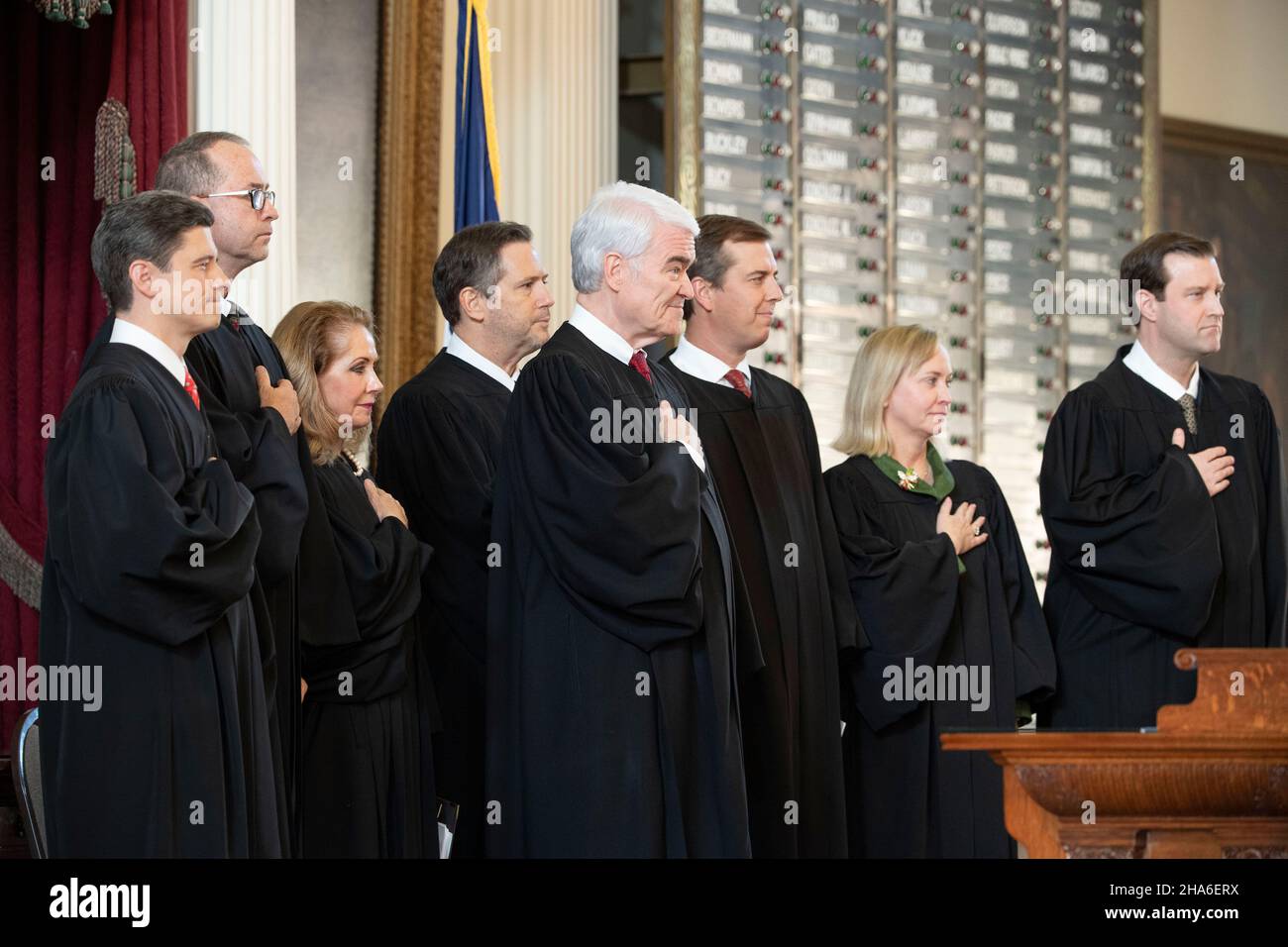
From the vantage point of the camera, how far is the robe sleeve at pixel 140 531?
4.07 metres

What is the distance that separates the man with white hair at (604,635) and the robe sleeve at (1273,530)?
79.8 inches


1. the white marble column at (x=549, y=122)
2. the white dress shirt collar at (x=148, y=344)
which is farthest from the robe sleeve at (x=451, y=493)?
the white marble column at (x=549, y=122)

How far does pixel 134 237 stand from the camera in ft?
14.4

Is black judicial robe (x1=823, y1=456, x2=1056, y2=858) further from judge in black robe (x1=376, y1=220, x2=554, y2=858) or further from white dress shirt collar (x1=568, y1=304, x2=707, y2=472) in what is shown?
judge in black robe (x1=376, y1=220, x2=554, y2=858)

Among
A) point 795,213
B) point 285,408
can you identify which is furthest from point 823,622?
point 795,213

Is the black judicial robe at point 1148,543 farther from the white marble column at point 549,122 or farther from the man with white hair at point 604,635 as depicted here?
the white marble column at point 549,122

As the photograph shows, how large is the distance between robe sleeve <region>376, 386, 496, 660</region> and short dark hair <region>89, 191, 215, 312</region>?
1.33 metres

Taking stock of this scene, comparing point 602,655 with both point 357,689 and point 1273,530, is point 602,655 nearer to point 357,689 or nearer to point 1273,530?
point 357,689

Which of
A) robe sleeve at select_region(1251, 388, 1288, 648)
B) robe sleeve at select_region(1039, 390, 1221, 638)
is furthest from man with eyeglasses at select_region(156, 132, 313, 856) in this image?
robe sleeve at select_region(1251, 388, 1288, 648)

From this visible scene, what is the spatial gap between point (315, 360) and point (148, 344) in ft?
3.37

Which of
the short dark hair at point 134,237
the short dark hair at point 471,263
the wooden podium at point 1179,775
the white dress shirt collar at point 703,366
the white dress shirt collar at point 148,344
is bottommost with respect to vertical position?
the wooden podium at point 1179,775

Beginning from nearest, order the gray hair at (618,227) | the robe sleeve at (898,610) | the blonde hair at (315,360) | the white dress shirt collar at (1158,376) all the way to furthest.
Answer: the gray hair at (618,227) → the blonde hair at (315,360) → the robe sleeve at (898,610) → the white dress shirt collar at (1158,376)

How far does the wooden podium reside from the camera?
3.85 metres

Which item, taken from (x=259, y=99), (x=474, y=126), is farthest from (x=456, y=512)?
(x=474, y=126)
